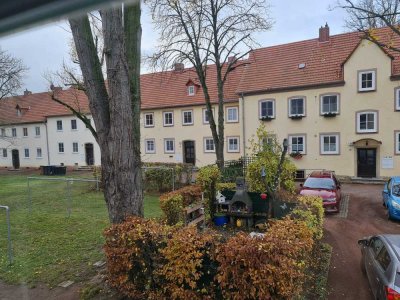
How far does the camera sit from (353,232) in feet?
43.7

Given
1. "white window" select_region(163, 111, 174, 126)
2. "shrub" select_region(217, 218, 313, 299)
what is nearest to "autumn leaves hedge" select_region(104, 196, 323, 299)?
"shrub" select_region(217, 218, 313, 299)

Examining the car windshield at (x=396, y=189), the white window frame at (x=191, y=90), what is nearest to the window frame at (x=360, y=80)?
the car windshield at (x=396, y=189)

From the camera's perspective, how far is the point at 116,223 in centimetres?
762

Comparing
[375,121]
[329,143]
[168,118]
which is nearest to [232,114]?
[168,118]

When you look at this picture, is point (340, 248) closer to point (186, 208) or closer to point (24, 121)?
point (186, 208)

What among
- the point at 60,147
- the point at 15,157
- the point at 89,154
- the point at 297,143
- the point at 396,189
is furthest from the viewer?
the point at 15,157

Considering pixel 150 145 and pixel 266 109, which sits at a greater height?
pixel 266 109

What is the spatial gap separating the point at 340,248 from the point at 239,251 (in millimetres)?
7207

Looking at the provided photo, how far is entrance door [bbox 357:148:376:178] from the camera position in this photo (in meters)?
24.4

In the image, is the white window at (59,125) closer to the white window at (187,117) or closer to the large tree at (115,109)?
the white window at (187,117)

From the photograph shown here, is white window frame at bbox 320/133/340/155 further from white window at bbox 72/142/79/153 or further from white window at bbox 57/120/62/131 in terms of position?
white window at bbox 57/120/62/131

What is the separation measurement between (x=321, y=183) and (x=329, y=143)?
375 inches

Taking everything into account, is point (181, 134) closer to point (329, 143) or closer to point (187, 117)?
point (187, 117)

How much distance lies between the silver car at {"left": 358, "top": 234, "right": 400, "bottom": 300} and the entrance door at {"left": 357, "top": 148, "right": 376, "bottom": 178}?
1730 centimetres
